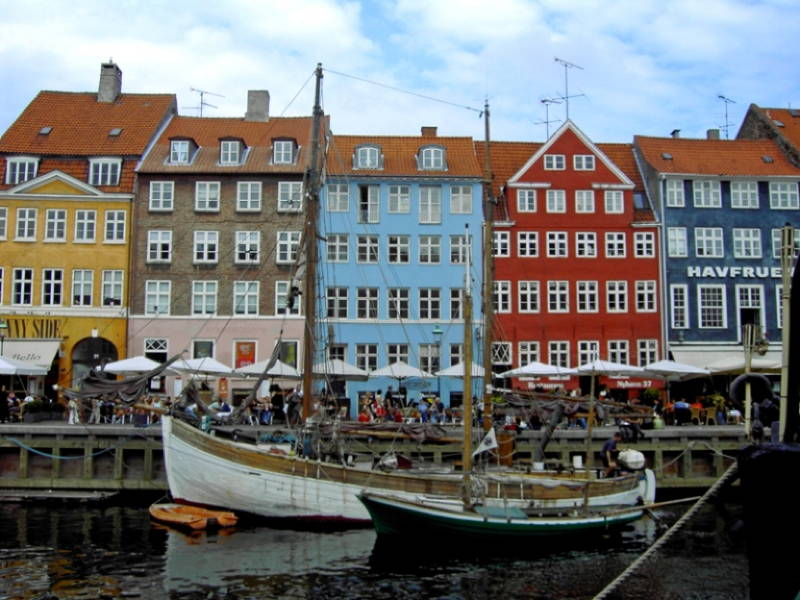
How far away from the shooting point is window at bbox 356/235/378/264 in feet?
131

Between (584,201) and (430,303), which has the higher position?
(584,201)

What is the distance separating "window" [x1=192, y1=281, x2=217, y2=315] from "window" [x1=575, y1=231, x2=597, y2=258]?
18.4 meters

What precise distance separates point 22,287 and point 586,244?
27.9 m

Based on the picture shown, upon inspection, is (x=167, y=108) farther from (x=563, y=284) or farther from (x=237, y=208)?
(x=563, y=284)

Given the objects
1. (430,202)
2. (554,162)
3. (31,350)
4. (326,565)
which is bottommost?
(326,565)

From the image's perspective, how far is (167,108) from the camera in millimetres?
42906

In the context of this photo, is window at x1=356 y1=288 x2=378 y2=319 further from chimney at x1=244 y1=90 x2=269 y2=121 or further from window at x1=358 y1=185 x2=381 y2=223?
chimney at x1=244 y1=90 x2=269 y2=121

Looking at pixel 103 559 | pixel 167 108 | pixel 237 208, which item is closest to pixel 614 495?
pixel 103 559

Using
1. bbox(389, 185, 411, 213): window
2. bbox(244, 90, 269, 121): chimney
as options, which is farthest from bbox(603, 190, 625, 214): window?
bbox(244, 90, 269, 121): chimney

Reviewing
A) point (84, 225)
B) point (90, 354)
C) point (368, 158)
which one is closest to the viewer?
point (90, 354)

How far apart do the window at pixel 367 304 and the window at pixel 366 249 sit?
153 centimetres

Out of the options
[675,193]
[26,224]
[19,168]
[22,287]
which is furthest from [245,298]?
[675,193]

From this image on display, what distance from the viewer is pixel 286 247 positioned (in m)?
39.2

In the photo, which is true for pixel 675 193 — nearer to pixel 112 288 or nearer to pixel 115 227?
pixel 115 227
